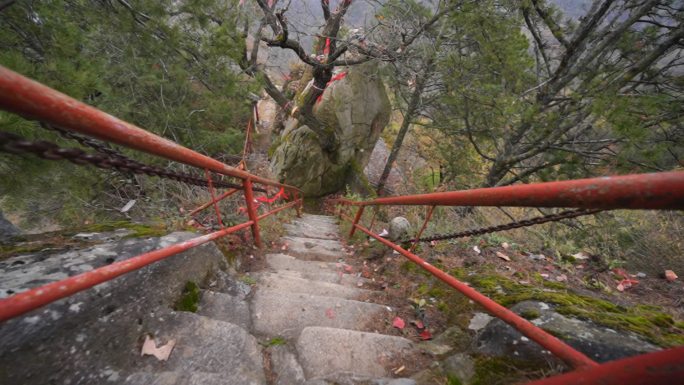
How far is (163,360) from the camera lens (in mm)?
1340

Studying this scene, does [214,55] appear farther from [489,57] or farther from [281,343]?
[489,57]

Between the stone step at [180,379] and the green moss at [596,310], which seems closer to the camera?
the stone step at [180,379]

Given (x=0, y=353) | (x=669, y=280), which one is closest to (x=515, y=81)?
(x=669, y=280)

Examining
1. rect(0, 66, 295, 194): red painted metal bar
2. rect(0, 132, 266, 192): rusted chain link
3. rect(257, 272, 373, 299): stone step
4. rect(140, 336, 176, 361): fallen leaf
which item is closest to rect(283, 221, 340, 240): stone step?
rect(257, 272, 373, 299): stone step

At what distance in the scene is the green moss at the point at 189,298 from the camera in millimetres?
1779

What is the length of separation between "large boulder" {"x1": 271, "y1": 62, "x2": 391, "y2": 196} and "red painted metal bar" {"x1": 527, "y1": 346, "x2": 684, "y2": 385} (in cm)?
929

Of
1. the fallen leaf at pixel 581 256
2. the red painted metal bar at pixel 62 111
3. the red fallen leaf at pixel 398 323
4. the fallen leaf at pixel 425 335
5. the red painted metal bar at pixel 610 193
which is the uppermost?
the red painted metal bar at pixel 62 111

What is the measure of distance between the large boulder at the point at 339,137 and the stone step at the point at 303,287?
23.4 feet

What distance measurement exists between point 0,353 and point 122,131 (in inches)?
35.9

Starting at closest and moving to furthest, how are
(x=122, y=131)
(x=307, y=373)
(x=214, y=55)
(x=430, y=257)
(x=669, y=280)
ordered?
(x=122, y=131), (x=307, y=373), (x=430, y=257), (x=669, y=280), (x=214, y=55)

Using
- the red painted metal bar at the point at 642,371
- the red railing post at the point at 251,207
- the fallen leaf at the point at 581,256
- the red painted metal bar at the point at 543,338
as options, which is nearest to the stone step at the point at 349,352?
the red painted metal bar at the point at 543,338

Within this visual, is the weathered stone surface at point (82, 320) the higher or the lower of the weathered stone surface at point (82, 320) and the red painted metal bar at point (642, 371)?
the lower

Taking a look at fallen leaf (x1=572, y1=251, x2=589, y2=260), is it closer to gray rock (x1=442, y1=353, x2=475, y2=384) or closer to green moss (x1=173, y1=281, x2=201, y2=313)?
gray rock (x1=442, y1=353, x2=475, y2=384)

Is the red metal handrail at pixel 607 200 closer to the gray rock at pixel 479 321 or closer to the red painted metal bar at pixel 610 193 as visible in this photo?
the red painted metal bar at pixel 610 193
